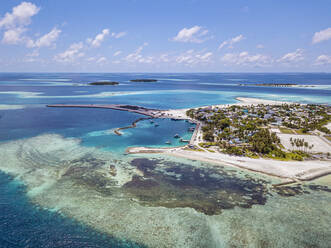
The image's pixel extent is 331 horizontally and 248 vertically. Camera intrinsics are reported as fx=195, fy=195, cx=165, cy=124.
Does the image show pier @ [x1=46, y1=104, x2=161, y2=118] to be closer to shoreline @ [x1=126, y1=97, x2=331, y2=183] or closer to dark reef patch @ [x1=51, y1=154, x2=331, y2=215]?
shoreline @ [x1=126, y1=97, x2=331, y2=183]

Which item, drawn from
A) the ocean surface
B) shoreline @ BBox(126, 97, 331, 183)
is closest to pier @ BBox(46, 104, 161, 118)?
shoreline @ BBox(126, 97, 331, 183)

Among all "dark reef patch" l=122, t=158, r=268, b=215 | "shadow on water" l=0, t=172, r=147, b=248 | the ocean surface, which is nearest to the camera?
"shadow on water" l=0, t=172, r=147, b=248

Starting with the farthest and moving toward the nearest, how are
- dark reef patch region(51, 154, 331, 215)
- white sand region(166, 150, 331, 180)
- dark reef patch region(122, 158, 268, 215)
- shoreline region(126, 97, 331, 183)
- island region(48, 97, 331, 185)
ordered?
island region(48, 97, 331, 185) < white sand region(166, 150, 331, 180) < shoreline region(126, 97, 331, 183) < dark reef patch region(51, 154, 331, 215) < dark reef patch region(122, 158, 268, 215)

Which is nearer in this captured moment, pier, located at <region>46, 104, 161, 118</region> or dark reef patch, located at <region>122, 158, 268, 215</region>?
dark reef patch, located at <region>122, 158, 268, 215</region>

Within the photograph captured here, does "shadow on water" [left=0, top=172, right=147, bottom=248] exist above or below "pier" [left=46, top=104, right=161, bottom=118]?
below

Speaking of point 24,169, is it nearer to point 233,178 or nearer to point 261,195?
point 233,178

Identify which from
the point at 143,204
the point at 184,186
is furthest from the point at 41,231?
the point at 184,186

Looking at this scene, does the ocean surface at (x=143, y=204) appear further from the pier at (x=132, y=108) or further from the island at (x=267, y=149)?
the pier at (x=132, y=108)
